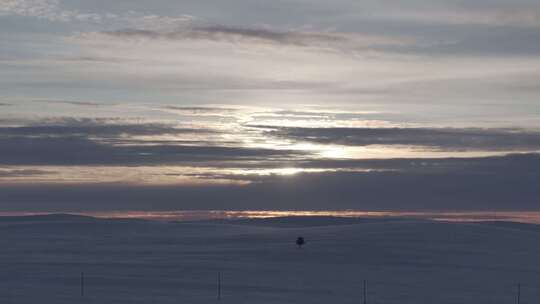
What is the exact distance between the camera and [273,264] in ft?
132

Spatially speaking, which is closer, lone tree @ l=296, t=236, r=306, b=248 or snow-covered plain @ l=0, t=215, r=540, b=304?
snow-covered plain @ l=0, t=215, r=540, b=304

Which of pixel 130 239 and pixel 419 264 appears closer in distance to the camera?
pixel 419 264

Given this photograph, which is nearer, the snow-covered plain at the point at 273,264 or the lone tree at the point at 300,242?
the snow-covered plain at the point at 273,264

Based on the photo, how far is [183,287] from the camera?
33781 mm

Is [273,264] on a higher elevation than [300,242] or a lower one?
lower

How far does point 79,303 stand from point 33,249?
19.2m

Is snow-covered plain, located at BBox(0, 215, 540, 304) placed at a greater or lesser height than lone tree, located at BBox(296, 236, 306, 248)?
lesser

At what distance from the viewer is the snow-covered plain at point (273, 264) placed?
32344 millimetres

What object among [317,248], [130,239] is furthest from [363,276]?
[130,239]

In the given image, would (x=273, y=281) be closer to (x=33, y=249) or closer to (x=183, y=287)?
(x=183, y=287)

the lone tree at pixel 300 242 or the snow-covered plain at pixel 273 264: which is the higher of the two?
the lone tree at pixel 300 242

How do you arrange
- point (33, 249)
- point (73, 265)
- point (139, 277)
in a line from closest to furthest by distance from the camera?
point (139, 277), point (73, 265), point (33, 249)

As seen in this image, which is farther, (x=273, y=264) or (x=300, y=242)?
(x=300, y=242)

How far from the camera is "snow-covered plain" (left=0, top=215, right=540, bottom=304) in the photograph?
32344 mm
